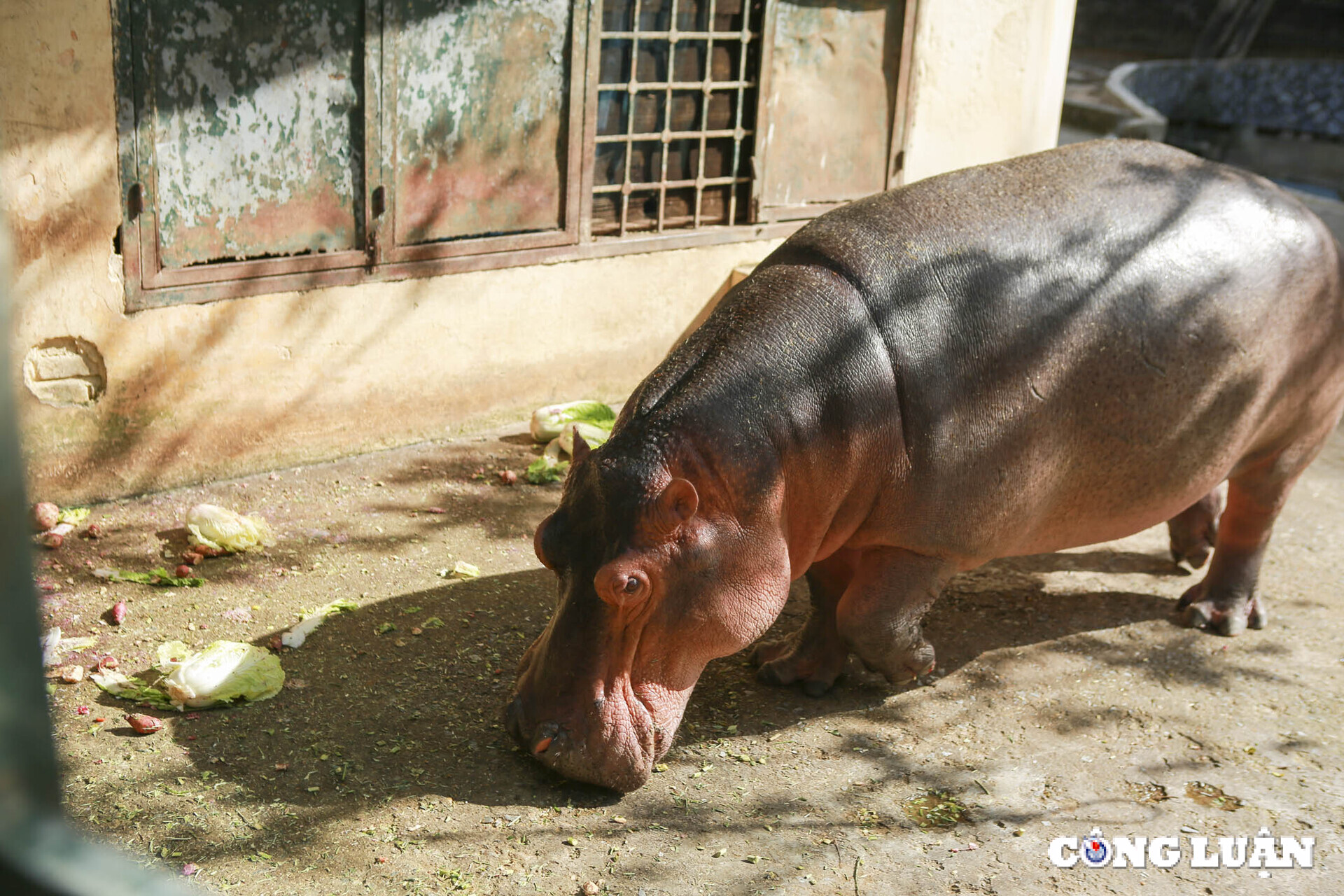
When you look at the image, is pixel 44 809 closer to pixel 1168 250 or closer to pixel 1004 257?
pixel 1004 257

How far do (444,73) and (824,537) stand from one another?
10.3 feet

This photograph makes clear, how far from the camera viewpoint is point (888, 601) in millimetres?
3980

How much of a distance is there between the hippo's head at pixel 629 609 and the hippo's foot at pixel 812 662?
33.2 inches

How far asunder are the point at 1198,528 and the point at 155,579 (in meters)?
4.34

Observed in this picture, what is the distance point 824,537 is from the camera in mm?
3871

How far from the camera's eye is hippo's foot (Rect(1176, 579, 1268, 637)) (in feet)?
16.5

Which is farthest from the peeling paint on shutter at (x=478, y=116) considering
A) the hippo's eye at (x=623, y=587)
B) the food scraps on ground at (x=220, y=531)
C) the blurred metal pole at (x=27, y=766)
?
the blurred metal pole at (x=27, y=766)

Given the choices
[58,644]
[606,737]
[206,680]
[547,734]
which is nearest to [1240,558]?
[606,737]

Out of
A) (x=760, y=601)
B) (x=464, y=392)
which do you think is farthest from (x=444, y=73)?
(x=760, y=601)

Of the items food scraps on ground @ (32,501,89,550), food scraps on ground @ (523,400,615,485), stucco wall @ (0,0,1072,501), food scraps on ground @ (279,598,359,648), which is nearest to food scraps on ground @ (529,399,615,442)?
food scraps on ground @ (523,400,615,485)

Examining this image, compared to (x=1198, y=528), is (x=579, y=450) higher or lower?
higher

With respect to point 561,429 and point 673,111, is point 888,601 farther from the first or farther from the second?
point 673,111

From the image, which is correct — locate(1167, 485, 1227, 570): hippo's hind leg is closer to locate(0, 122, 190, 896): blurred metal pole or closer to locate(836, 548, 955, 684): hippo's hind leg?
locate(836, 548, 955, 684): hippo's hind leg

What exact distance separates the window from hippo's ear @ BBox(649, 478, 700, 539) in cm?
289
